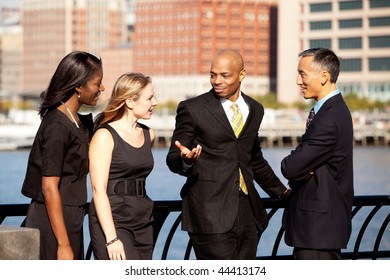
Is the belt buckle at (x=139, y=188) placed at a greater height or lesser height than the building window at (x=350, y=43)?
lesser

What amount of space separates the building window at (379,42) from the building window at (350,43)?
1.66m

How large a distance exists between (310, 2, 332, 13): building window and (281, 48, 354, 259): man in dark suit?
146128mm

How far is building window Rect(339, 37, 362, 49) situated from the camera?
14750cm

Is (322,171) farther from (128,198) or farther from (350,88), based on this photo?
(350,88)

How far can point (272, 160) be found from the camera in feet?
329

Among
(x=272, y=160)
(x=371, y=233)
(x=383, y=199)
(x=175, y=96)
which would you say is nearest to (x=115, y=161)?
(x=383, y=199)

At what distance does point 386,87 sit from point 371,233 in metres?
106

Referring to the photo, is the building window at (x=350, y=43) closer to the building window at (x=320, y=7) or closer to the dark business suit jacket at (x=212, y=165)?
the building window at (x=320, y=7)

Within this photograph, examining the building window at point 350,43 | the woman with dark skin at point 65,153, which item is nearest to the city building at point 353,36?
the building window at point 350,43

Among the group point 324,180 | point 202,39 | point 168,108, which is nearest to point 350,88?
point 168,108

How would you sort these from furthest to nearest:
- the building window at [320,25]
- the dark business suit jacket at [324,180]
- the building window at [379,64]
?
the building window at [320,25] < the building window at [379,64] < the dark business suit jacket at [324,180]

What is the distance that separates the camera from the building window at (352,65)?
147 meters

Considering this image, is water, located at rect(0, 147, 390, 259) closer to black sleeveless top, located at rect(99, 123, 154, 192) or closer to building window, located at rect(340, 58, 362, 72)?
building window, located at rect(340, 58, 362, 72)
